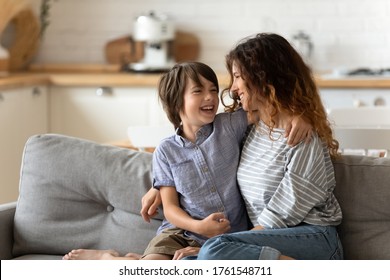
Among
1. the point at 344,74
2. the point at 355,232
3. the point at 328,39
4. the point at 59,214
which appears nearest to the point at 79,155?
the point at 59,214

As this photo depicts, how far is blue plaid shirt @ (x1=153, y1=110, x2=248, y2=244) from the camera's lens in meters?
2.60

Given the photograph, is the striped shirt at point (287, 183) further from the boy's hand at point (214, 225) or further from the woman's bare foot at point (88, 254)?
the woman's bare foot at point (88, 254)

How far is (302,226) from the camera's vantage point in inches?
97.6

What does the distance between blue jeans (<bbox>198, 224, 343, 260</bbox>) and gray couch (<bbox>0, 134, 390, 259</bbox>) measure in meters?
0.46

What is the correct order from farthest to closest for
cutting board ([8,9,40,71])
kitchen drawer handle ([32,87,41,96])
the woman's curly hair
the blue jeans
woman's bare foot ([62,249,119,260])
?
1. cutting board ([8,9,40,71])
2. kitchen drawer handle ([32,87,41,96])
3. woman's bare foot ([62,249,119,260])
4. the woman's curly hair
5. the blue jeans

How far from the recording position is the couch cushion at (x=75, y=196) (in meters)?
2.79

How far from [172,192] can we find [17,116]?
2.49 m

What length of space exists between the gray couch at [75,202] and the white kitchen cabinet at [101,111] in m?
2.24

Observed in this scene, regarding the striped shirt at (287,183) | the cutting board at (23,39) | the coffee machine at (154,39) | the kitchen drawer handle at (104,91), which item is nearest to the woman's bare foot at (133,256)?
the striped shirt at (287,183)

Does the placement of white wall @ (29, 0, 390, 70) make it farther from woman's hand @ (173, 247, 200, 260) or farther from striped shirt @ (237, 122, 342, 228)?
woman's hand @ (173, 247, 200, 260)

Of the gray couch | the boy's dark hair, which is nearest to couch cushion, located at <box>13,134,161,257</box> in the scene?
the gray couch
